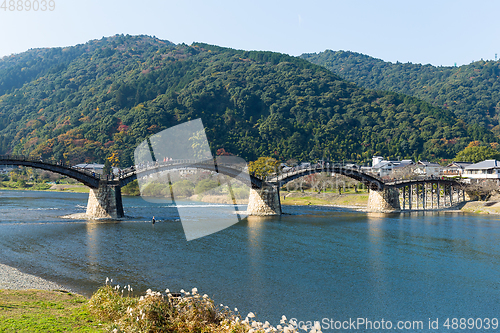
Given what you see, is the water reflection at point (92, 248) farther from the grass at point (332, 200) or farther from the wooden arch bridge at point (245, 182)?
the grass at point (332, 200)

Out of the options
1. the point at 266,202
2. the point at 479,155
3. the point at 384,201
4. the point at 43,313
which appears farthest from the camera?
the point at 479,155

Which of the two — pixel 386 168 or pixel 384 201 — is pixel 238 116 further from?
pixel 384 201

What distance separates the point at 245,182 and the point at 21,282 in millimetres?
35815

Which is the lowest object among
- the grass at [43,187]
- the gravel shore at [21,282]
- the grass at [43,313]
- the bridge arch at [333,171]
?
the gravel shore at [21,282]

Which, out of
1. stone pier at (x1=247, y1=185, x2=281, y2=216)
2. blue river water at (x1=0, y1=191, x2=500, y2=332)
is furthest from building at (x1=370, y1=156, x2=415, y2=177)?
blue river water at (x1=0, y1=191, x2=500, y2=332)

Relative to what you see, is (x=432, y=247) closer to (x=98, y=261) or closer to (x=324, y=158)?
(x=98, y=261)

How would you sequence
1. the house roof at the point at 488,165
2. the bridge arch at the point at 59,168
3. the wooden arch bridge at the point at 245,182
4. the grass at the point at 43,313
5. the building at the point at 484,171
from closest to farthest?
1. the grass at the point at 43,313
2. the bridge arch at the point at 59,168
3. the wooden arch bridge at the point at 245,182
4. the building at the point at 484,171
5. the house roof at the point at 488,165

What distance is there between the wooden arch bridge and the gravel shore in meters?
22.7

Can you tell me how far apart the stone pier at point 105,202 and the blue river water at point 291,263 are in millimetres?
2094

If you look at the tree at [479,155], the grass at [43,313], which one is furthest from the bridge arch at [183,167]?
the tree at [479,155]

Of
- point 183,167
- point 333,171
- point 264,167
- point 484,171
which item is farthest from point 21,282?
point 484,171

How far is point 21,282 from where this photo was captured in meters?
20.7

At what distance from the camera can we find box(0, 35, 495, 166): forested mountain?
4582 inches

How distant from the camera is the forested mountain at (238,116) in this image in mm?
116375
